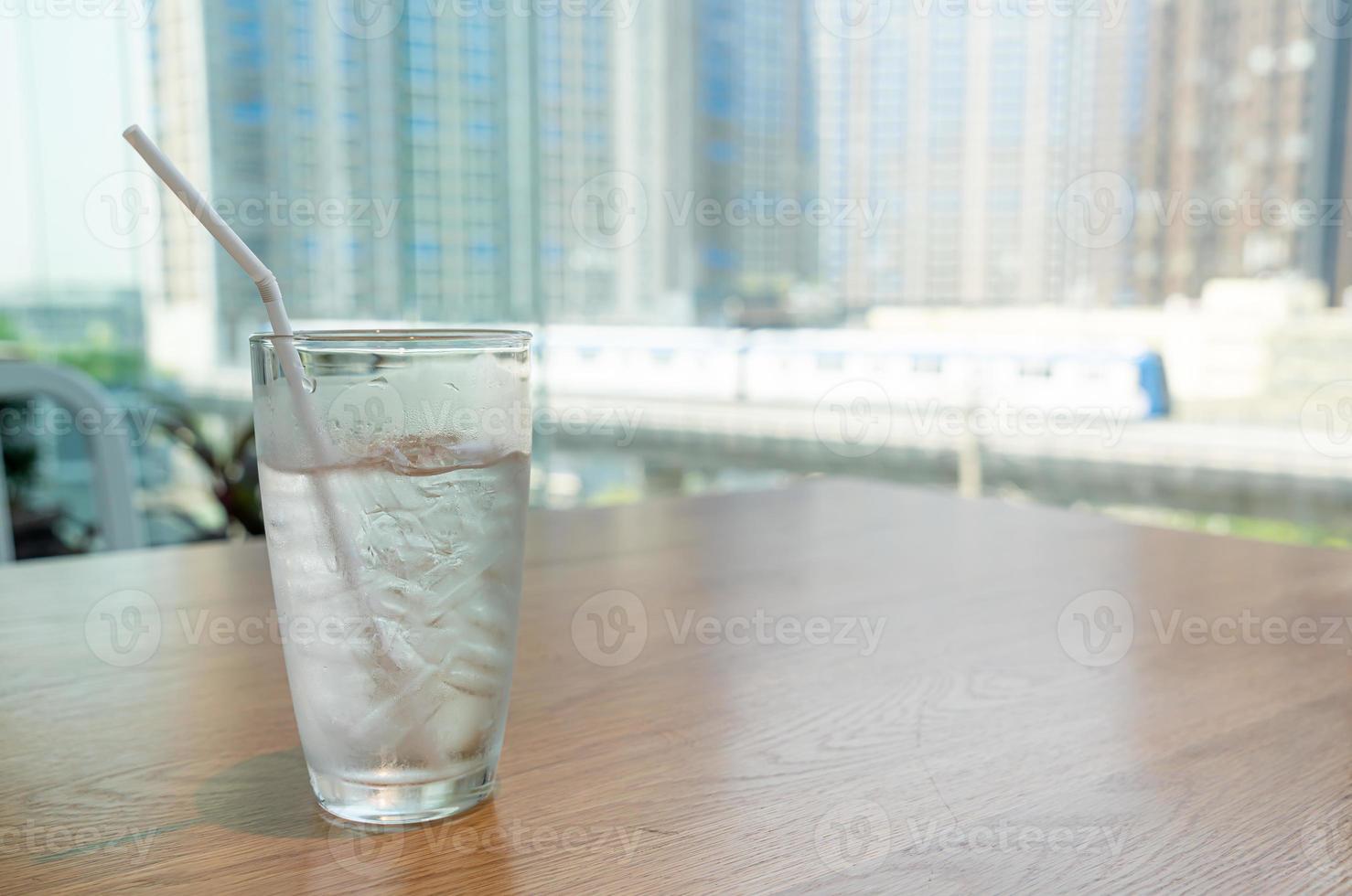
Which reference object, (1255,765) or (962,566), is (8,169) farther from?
(1255,765)

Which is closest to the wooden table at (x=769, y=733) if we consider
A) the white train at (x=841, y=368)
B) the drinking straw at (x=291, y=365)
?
the drinking straw at (x=291, y=365)

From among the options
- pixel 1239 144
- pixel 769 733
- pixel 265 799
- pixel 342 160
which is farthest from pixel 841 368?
pixel 265 799

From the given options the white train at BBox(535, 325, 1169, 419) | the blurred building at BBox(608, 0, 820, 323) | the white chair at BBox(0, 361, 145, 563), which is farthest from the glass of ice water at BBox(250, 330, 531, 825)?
the blurred building at BBox(608, 0, 820, 323)

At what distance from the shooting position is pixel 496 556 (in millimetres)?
407

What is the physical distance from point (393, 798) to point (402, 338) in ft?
0.52

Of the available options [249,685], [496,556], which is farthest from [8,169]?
[496,556]

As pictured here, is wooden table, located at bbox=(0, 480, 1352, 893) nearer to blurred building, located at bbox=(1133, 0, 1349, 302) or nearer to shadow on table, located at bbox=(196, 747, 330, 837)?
shadow on table, located at bbox=(196, 747, 330, 837)

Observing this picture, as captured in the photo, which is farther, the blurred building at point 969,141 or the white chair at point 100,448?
the blurred building at point 969,141

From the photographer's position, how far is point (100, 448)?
138 cm

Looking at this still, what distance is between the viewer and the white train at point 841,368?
3527 millimetres

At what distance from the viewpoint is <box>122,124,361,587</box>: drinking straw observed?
38cm

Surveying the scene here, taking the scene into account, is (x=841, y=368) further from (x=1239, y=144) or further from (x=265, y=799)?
(x=265, y=799)

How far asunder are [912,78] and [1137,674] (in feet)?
11.5

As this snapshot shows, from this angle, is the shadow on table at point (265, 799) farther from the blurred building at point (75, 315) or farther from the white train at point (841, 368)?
the white train at point (841, 368)
